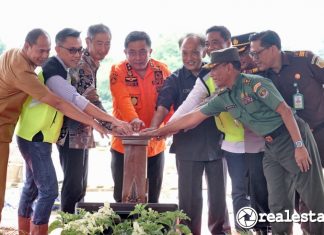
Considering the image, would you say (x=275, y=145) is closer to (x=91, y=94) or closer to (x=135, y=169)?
(x=135, y=169)

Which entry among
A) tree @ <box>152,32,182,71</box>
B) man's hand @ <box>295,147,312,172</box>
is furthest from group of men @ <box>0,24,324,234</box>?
tree @ <box>152,32,182,71</box>

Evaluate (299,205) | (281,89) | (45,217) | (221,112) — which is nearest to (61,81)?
(45,217)

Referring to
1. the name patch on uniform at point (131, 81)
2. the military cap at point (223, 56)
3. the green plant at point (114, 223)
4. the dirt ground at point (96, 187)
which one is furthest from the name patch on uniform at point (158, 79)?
the green plant at point (114, 223)

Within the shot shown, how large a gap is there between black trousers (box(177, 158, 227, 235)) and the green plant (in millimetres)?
1089

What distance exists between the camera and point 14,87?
142 inches

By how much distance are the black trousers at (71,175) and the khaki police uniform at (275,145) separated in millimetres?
1336

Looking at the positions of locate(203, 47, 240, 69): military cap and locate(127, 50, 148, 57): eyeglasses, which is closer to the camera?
locate(203, 47, 240, 69): military cap

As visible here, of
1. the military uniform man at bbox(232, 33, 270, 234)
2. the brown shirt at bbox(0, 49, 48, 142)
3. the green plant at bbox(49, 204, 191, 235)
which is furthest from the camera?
the military uniform man at bbox(232, 33, 270, 234)

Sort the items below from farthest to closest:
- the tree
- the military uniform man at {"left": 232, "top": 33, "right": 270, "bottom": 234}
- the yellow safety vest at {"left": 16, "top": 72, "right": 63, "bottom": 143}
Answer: the tree
the military uniform man at {"left": 232, "top": 33, "right": 270, "bottom": 234}
the yellow safety vest at {"left": 16, "top": 72, "right": 63, "bottom": 143}

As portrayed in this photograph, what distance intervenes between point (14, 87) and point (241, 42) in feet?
6.69

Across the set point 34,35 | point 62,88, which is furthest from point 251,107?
point 34,35

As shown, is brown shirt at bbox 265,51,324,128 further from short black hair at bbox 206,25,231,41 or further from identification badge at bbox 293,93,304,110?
short black hair at bbox 206,25,231,41

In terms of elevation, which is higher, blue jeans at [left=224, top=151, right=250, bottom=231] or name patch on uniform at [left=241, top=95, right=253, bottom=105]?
name patch on uniform at [left=241, top=95, right=253, bottom=105]

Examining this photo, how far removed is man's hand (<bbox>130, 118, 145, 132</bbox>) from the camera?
3.90 m
